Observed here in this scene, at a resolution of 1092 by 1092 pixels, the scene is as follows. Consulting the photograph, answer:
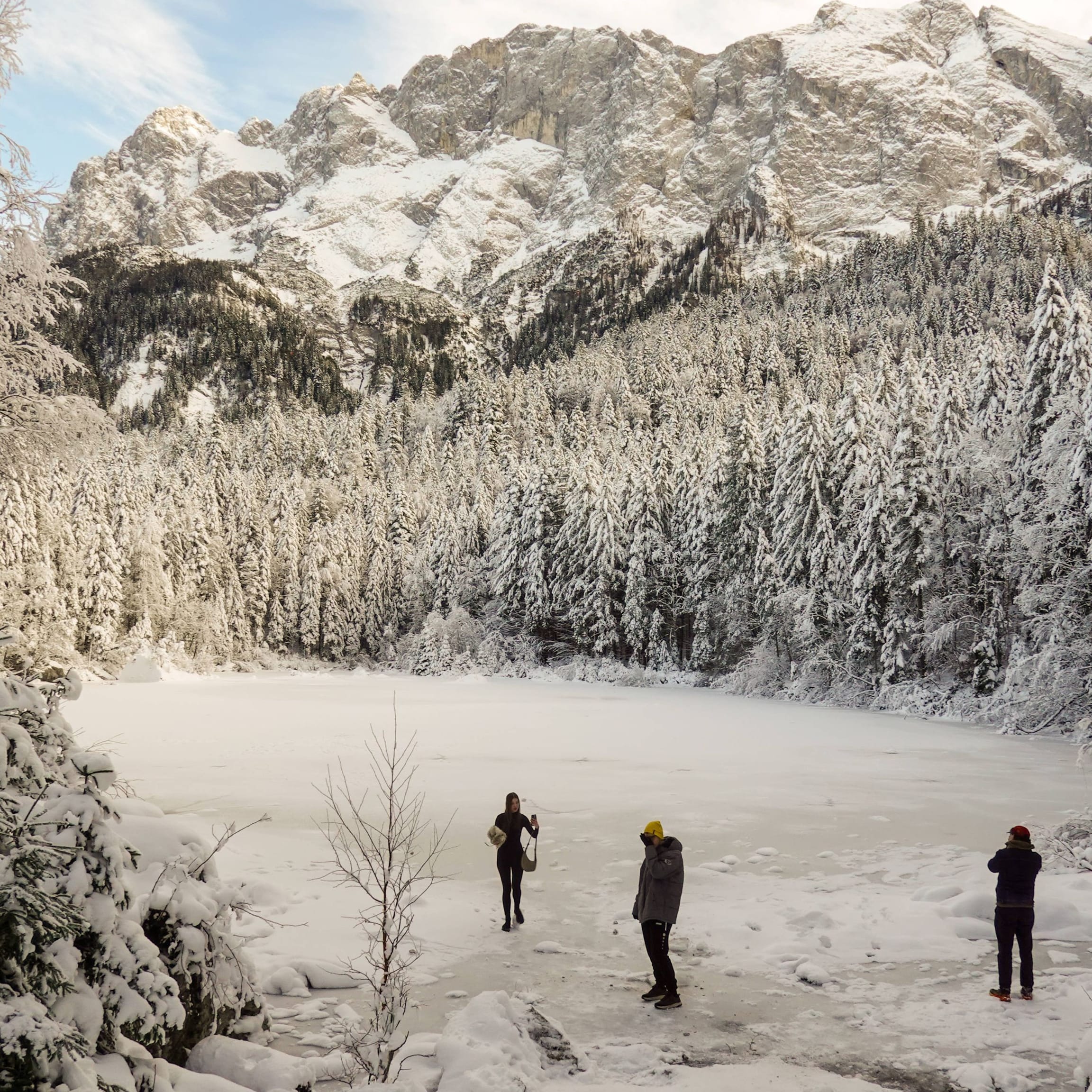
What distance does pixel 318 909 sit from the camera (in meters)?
9.06

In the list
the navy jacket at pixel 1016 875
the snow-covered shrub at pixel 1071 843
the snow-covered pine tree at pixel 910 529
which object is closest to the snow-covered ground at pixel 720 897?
the snow-covered shrub at pixel 1071 843

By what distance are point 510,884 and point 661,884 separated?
91.4 inches

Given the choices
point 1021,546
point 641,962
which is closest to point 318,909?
point 641,962

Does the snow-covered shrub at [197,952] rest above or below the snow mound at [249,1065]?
above

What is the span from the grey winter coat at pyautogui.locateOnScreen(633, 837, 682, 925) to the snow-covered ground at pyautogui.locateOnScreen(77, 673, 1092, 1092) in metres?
0.70

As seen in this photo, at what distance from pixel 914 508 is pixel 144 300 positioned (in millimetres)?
172657

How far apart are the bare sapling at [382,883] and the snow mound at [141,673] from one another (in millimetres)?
34196

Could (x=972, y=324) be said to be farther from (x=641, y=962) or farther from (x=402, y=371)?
(x=641, y=962)

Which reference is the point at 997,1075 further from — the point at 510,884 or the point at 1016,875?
the point at 510,884

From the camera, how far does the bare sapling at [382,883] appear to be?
5.14m

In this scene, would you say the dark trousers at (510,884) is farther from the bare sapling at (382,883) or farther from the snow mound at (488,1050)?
the snow mound at (488,1050)

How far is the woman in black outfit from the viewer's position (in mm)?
8688

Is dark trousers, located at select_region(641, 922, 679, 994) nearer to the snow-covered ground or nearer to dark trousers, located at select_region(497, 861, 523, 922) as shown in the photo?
the snow-covered ground

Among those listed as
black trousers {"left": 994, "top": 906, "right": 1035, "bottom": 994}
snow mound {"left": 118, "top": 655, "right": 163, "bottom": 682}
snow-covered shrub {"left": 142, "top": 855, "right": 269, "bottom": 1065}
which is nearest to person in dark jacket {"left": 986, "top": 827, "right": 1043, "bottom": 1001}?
black trousers {"left": 994, "top": 906, "right": 1035, "bottom": 994}
